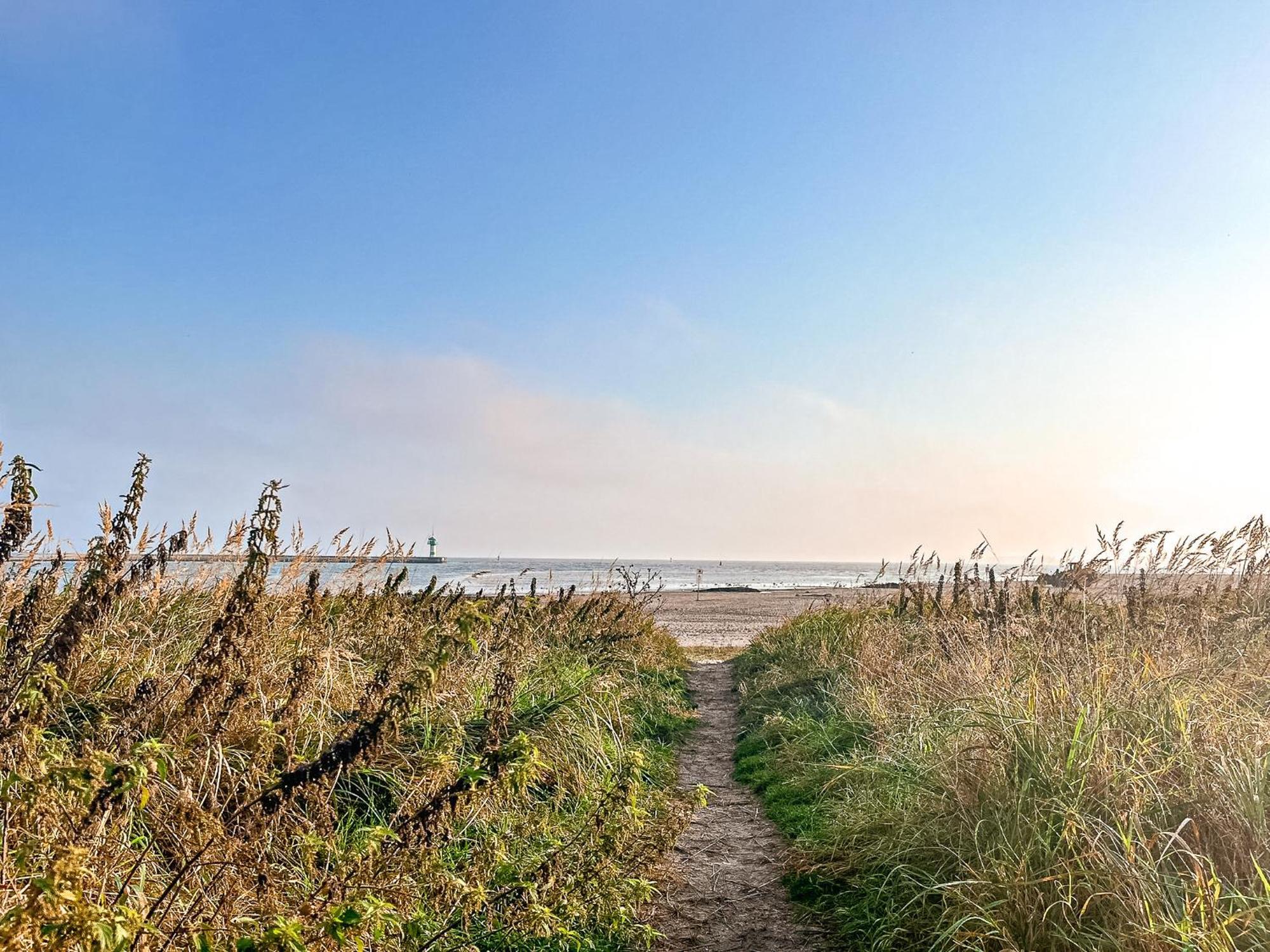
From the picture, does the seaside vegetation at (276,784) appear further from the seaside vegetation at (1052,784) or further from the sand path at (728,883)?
the seaside vegetation at (1052,784)

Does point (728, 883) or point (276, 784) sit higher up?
point (276, 784)

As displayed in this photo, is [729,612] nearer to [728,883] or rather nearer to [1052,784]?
[728,883]

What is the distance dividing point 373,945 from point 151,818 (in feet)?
3.66

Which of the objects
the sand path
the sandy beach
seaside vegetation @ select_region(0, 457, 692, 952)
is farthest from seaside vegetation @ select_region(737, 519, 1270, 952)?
the sandy beach

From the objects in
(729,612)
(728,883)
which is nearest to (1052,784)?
(728,883)

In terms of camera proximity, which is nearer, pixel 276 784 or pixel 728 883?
pixel 276 784

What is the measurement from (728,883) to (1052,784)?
194 centimetres

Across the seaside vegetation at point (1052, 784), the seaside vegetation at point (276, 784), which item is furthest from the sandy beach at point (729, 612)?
the seaside vegetation at point (276, 784)

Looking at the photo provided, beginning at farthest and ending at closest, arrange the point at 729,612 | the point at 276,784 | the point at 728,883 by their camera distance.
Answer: the point at 729,612, the point at 728,883, the point at 276,784

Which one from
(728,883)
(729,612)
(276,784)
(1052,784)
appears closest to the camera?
(276,784)

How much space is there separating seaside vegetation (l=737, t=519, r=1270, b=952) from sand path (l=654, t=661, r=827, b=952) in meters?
0.18

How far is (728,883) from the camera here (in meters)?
4.79

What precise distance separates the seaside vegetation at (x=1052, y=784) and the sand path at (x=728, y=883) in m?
0.18

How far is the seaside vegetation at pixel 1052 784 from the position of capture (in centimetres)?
320
